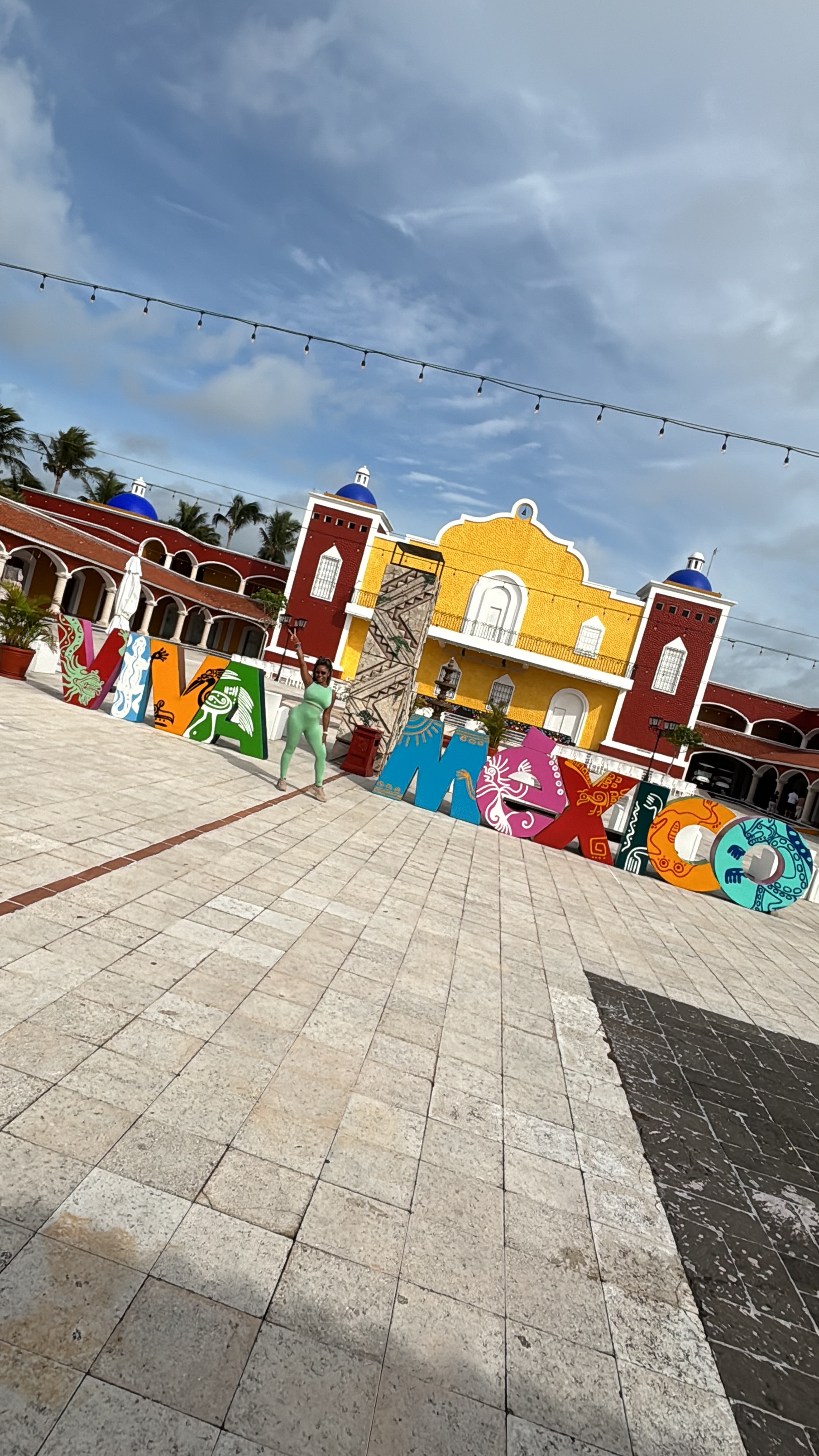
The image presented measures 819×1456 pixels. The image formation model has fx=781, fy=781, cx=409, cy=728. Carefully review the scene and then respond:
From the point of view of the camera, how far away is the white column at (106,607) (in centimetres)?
3259

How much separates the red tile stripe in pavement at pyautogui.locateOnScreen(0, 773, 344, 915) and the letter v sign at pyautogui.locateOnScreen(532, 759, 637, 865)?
4807mm

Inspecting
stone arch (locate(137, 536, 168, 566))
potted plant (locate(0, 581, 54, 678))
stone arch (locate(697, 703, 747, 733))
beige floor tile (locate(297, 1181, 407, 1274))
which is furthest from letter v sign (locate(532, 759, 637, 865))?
stone arch (locate(137, 536, 168, 566))

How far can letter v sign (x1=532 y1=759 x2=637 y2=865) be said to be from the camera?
10.8 metres

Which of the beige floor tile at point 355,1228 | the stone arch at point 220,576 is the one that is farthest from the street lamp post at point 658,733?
the beige floor tile at point 355,1228

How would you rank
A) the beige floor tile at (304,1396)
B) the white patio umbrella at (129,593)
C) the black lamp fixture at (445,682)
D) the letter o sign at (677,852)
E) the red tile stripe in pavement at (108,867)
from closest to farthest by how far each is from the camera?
the beige floor tile at (304,1396) → the red tile stripe in pavement at (108,867) → the letter o sign at (677,852) → the white patio umbrella at (129,593) → the black lamp fixture at (445,682)

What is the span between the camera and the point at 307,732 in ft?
30.8

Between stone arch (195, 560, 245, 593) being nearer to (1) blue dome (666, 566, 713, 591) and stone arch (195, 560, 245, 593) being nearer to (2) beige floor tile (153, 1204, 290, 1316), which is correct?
(1) blue dome (666, 566, 713, 591)

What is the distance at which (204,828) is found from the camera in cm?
656

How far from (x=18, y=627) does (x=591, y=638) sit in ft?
80.0

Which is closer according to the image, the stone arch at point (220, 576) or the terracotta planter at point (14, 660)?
the terracotta planter at point (14, 660)

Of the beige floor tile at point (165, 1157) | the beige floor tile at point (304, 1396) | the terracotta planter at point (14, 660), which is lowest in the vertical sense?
the beige floor tile at point (304, 1396)

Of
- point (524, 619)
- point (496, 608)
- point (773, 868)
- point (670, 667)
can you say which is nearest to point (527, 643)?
point (524, 619)

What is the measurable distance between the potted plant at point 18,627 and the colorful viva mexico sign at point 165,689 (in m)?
0.70

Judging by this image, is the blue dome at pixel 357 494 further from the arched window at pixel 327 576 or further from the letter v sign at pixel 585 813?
the letter v sign at pixel 585 813
